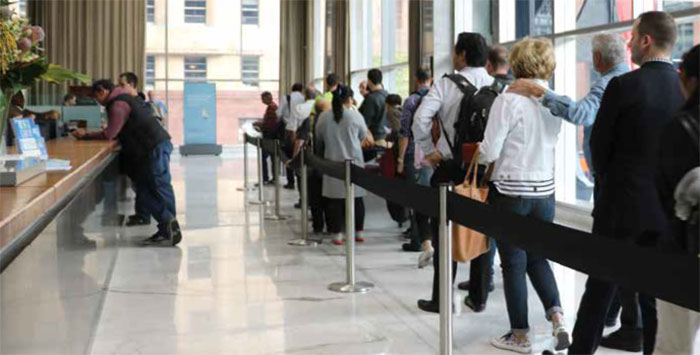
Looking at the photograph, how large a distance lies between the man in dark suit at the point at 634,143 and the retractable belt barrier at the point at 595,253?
1.82ft

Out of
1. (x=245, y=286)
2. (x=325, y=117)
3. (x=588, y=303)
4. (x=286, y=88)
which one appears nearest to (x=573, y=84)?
(x=325, y=117)

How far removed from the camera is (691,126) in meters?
2.32

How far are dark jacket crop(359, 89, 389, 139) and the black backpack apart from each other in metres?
3.35

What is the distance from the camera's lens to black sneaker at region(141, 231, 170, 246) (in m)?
7.66

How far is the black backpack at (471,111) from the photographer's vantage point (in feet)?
15.5

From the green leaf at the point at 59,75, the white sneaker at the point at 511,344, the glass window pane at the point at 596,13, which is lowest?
the white sneaker at the point at 511,344

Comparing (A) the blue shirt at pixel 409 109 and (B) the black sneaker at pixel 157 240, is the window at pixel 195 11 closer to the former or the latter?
(B) the black sneaker at pixel 157 240

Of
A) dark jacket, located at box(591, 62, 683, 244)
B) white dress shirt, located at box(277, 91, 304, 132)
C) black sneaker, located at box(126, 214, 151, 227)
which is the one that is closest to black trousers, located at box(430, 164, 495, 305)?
dark jacket, located at box(591, 62, 683, 244)

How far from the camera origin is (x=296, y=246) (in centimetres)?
755

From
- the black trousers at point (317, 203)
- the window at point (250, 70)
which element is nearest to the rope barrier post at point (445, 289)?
the black trousers at point (317, 203)

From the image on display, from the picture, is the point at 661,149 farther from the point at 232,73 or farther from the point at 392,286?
the point at 232,73

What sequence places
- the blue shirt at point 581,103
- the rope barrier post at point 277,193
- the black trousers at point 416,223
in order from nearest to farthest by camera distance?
1. the blue shirt at point 581,103
2. the black trousers at point 416,223
3. the rope barrier post at point 277,193

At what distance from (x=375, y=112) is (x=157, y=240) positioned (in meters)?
2.47

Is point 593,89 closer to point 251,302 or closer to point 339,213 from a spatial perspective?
point 251,302
